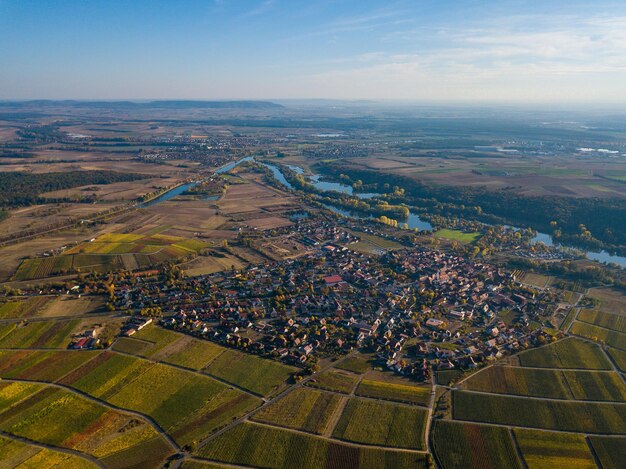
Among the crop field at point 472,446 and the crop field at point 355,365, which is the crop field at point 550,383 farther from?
the crop field at point 355,365

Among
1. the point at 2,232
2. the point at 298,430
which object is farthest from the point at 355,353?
the point at 2,232

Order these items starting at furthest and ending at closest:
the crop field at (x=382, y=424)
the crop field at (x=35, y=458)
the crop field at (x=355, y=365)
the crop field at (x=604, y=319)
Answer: the crop field at (x=604, y=319), the crop field at (x=355, y=365), the crop field at (x=382, y=424), the crop field at (x=35, y=458)

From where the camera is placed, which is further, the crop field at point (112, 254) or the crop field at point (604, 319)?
the crop field at point (112, 254)

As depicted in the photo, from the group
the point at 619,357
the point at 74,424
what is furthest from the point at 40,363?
the point at 619,357

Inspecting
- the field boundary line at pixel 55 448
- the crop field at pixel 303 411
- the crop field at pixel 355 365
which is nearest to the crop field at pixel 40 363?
the field boundary line at pixel 55 448

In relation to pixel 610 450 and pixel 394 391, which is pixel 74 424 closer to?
pixel 394 391

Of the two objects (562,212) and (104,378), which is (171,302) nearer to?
(104,378)

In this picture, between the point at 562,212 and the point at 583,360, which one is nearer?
the point at 583,360

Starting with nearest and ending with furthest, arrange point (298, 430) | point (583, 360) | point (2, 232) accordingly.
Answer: point (298, 430) → point (583, 360) → point (2, 232)
